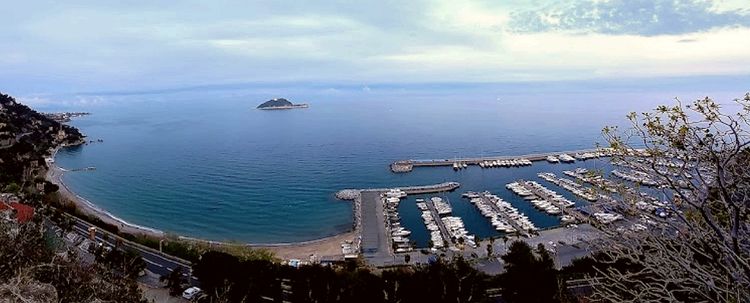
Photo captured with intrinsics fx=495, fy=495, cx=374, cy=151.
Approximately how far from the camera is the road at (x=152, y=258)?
12616 millimetres

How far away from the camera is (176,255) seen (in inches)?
549

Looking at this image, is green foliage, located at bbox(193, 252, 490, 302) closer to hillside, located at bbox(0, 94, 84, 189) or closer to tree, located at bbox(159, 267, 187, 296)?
tree, located at bbox(159, 267, 187, 296)

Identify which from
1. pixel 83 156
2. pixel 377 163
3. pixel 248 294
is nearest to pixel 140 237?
pixel 248 294

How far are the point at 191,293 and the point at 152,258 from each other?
359 cm

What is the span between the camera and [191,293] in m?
10.8

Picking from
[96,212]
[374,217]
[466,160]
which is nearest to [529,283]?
[374,217]

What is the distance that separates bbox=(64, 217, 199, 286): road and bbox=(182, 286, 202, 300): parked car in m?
0.55

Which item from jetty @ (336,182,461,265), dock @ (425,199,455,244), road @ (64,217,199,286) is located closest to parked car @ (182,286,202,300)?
road @ (64,217,199,286)

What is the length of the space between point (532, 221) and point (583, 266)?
8.23 metres

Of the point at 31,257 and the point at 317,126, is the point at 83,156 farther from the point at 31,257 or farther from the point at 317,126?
the point at 31,257

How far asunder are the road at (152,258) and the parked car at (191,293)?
0.55m

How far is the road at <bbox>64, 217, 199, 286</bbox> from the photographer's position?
41.4ft

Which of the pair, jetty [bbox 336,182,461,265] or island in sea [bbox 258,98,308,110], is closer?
jetty [bbox 336,182,461,265]

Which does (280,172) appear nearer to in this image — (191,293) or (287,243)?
(287,243)
